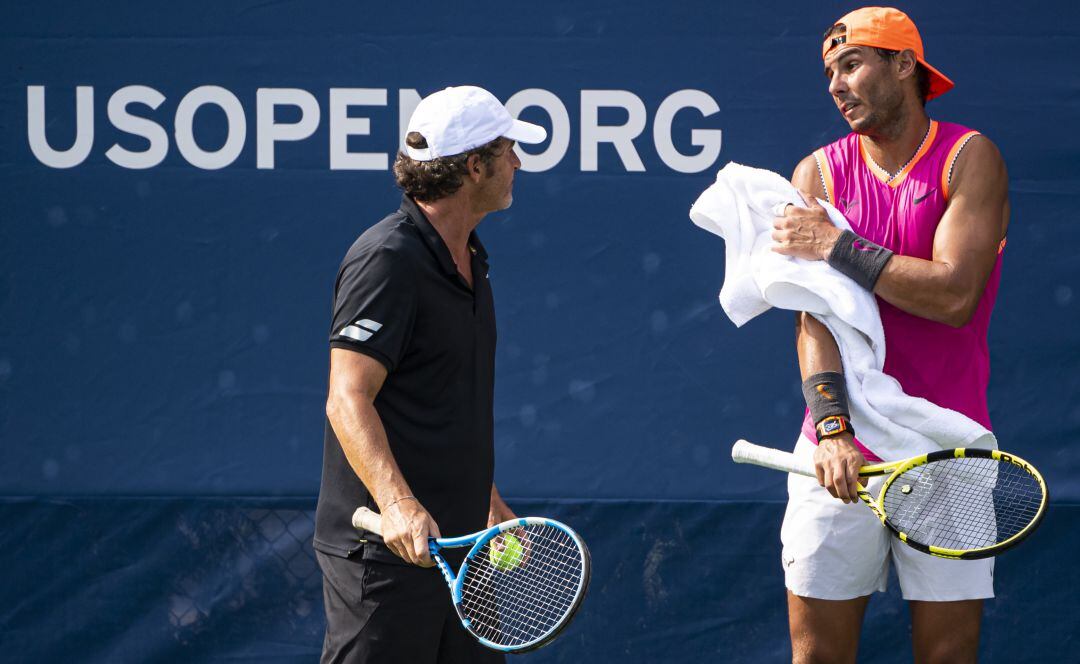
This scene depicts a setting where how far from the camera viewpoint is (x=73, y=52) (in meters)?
3.93

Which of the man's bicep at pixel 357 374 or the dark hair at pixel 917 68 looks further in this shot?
the dark hair at pixel 917 68

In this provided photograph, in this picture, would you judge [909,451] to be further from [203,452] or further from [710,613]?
[203,452]

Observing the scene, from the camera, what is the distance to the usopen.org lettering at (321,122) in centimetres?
390

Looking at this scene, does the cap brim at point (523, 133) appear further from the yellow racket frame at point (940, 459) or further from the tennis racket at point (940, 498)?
the yellow racket frame at point (940, 459)

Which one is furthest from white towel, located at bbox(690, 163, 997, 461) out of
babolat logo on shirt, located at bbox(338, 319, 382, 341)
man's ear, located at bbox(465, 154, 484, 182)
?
babolat logo on shirt, located at bbox(338, 319, 382, 341)

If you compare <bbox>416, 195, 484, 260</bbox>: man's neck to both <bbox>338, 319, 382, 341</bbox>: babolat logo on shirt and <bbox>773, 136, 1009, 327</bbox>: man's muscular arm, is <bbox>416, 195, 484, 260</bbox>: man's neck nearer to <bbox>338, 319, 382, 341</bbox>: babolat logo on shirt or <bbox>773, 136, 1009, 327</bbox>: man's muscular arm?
<bbox>338, 319, 382, 341</bbox>: babolat logo on shirt

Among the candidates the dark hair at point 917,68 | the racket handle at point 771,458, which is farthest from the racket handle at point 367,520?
the dark hair at point 917,68

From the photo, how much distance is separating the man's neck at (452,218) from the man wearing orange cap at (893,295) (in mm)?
702

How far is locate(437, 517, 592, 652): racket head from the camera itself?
2484 mm

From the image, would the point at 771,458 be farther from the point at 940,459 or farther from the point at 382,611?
the point at 382,611

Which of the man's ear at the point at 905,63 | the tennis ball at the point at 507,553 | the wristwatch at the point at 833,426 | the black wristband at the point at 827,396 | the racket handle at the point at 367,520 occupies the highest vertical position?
the man's ear at the point at 905,63

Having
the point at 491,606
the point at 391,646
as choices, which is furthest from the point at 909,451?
the point at 391,646

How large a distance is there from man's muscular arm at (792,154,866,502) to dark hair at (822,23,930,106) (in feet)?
0.93

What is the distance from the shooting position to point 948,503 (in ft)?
9.73
